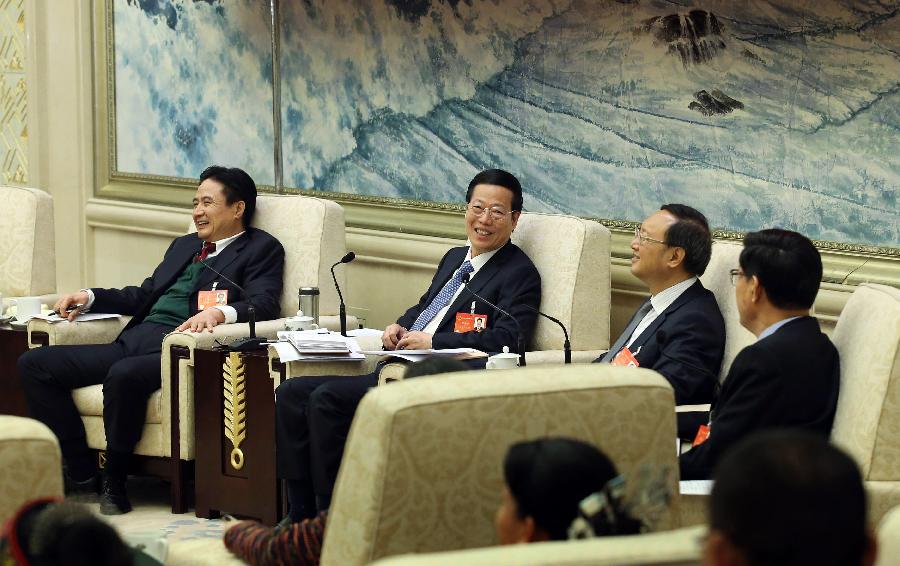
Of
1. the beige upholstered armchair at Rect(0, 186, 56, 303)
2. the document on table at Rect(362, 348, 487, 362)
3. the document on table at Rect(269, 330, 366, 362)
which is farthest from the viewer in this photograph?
the beige upholstered armchair at Rect(0, 186, 56, 303)

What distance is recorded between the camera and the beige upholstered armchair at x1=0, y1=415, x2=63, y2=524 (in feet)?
8.38

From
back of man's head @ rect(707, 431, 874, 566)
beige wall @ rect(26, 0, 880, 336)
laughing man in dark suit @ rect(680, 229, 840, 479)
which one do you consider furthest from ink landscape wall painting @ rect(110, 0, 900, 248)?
back of man's head @ rect(707, 431, 874, 566)

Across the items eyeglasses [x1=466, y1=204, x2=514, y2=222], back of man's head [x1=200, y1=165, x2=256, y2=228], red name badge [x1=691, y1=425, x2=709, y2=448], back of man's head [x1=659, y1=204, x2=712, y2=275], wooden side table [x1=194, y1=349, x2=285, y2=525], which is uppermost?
back of man's head [x1=200, y1=165, x2=256, y2=228]

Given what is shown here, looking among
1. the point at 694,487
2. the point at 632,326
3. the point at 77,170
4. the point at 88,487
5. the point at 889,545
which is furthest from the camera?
the point at 77,170

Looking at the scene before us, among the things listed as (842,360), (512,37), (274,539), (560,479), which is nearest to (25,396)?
(512,37)

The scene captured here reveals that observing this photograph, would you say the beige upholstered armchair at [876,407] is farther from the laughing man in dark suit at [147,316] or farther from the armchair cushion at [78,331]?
the armchair cushion at [78,331]

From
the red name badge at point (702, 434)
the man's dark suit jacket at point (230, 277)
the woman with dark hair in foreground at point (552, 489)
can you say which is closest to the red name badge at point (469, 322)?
the man's dark suit jacket at point (230, 277)

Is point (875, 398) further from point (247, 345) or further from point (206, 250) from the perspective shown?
point (206, 250)

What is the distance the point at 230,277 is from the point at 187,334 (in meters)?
0.56

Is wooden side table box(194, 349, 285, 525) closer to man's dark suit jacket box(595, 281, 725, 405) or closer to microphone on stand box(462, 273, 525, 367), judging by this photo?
microphone on stand box(462, 273, 525, 367)

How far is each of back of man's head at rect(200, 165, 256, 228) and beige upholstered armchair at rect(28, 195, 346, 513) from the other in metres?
0.07

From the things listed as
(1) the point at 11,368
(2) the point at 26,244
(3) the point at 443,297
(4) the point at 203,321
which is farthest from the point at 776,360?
(2) the point at 26,244

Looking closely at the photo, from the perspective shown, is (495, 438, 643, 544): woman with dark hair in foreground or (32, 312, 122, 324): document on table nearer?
(495, 438, 643, 544): woman with dark hair in foreground

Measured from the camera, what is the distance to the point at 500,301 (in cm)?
501
